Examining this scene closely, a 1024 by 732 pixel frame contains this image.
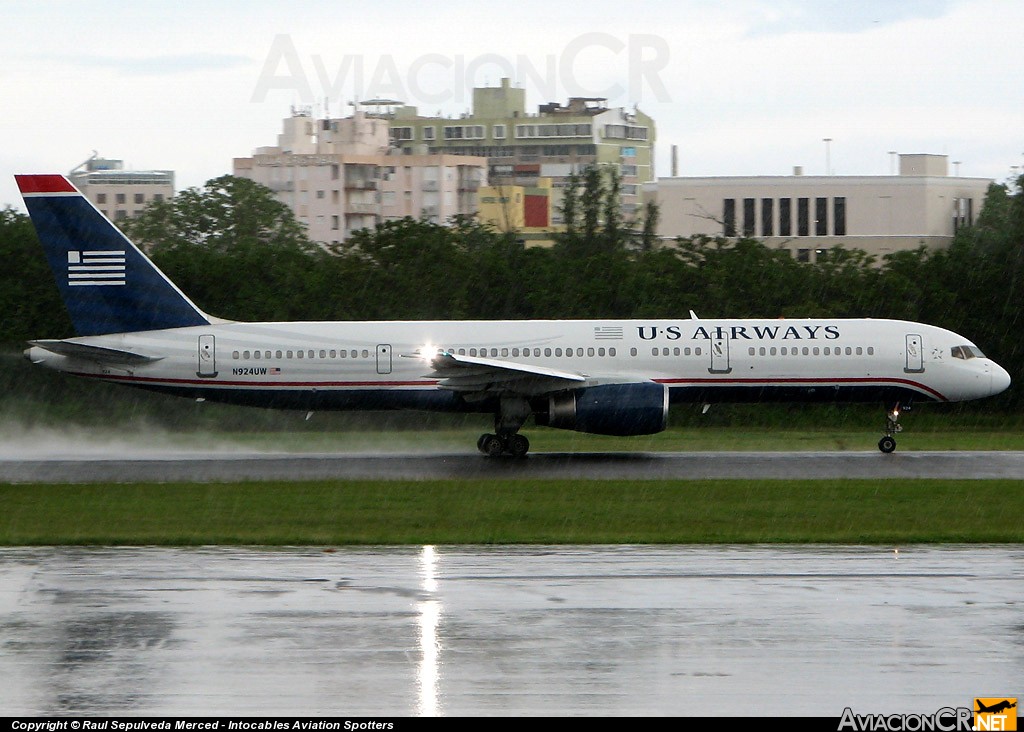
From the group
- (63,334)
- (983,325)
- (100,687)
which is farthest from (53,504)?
(983,325)

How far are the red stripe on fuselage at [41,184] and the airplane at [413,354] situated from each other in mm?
36

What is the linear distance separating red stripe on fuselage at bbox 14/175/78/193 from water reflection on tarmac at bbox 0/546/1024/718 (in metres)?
17.3

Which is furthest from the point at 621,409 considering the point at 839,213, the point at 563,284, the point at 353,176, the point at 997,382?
the point at 353,176

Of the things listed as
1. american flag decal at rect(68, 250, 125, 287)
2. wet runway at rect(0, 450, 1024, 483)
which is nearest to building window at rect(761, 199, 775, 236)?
wet runway at rect(0, 450, 1024, 483)

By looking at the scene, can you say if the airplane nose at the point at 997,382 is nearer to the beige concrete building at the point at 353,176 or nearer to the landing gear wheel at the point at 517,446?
the landing gear wheel at the point at 517,446

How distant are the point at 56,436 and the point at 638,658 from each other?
31324 millimetres

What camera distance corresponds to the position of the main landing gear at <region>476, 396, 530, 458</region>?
32406mm

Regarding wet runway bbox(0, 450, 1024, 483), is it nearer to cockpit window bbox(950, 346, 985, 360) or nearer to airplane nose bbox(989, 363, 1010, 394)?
airplane nose bbox(989, 363, 1010, 394)

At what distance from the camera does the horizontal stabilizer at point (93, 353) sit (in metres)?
32.0

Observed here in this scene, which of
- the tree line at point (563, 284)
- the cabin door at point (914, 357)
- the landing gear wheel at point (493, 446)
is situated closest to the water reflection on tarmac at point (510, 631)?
the landing gear wheel at point (493, 446)

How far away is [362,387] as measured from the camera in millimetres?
33281

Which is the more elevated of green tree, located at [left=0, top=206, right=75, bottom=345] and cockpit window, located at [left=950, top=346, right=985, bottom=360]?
green tree, located at [left=0, top=206, right=75, bottom=345]

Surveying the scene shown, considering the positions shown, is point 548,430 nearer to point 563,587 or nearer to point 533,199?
point 563,587

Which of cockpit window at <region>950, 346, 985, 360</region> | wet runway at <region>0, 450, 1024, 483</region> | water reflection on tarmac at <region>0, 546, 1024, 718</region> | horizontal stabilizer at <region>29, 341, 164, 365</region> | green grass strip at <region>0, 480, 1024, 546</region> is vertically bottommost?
wet runway at <region>0, 450, 1024, 483</region>
